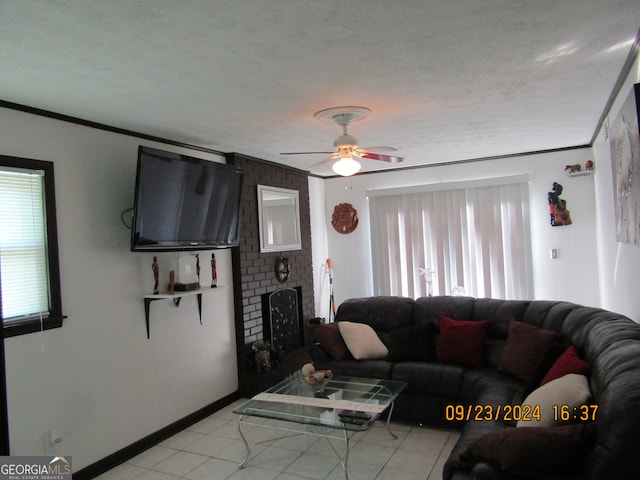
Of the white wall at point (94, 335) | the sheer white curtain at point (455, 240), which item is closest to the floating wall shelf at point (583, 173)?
the sheer white curtain at point (455, 240)

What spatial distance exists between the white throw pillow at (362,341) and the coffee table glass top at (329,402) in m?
0.44

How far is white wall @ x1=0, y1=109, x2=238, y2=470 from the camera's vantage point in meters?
2.73

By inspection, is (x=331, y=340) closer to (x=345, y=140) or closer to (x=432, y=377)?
(x=432, y=377)

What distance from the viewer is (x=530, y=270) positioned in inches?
205

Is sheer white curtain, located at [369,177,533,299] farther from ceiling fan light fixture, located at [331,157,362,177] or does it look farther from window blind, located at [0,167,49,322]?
window blind, located at [0,167,49,322]

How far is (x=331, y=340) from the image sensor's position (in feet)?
13.5

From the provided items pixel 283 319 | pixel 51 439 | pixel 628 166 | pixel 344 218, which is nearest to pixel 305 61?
pixel 628 166

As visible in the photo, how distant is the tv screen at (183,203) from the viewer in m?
3.11

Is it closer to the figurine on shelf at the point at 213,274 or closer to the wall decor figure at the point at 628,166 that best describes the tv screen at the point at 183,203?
the figurine on shelf at the point at 213,274

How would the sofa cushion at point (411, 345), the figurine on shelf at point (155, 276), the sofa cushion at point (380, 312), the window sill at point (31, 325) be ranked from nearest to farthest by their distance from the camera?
1. the window sill at point (31, 325)
2. the figurine on shelf at point (155, 276)
3. the sofa cushion at point (411, 345)
4. the sofa cushion at point (380, 312)

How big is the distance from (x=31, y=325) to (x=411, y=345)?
2.83 m

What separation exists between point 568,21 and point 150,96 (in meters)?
A: 2.20

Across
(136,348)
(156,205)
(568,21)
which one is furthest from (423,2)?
(136,348)

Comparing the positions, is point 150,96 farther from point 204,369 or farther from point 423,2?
point 204,369
